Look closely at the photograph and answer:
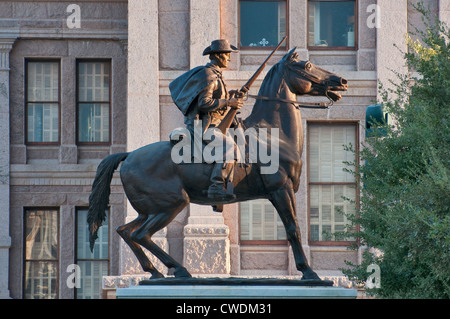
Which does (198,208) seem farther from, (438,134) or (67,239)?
(438,134)

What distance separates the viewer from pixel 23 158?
22.0 m

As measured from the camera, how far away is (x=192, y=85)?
40.5 ft

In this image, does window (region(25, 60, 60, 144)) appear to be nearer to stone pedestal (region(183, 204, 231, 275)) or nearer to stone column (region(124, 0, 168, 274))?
stone column (region(124, 0, 168, 274))

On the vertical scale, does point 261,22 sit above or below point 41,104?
above

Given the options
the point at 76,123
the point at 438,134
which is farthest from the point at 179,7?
the point at 438,134

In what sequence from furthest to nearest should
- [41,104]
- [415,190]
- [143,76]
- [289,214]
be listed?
[41,104] → [143,76] → [415,190] → [289,214]

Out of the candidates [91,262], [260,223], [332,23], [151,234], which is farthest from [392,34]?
[151,234]

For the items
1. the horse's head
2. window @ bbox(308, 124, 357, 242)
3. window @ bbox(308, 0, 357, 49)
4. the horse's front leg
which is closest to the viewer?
the horse's front leg

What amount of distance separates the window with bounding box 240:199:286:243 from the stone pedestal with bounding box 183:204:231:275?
0.79m

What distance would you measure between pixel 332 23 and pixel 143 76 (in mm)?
3858

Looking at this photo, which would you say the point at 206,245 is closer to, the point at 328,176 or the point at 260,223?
the point at 260,223

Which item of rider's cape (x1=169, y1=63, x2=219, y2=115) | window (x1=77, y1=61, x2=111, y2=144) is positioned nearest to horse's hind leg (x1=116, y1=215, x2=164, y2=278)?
rider's cape (x1=169, y1=63, x2=219, y2=115)

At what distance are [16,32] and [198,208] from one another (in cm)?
575

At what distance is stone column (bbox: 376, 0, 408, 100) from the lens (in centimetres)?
2008
